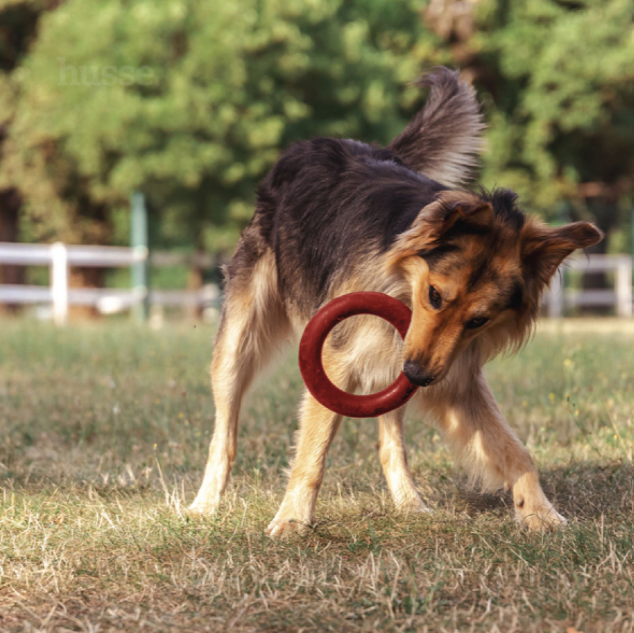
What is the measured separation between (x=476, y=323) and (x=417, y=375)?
0.34m

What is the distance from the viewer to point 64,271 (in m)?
18.1

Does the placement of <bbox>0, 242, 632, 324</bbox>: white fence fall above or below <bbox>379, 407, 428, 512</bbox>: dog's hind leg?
below

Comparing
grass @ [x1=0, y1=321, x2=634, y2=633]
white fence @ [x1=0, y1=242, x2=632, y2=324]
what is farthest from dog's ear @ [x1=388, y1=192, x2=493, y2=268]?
white fence @ [x1=0, y1=242, x2=632, y2=324]

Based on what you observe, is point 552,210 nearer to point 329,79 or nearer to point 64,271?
point 329,79

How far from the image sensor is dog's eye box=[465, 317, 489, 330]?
A: 3.84 meters

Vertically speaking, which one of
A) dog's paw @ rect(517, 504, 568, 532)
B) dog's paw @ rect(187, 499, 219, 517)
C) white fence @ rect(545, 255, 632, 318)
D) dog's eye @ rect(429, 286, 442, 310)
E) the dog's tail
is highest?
the dog's tail

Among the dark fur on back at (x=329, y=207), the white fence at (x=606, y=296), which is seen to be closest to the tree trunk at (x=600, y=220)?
the white fence at (x=606, y=296)

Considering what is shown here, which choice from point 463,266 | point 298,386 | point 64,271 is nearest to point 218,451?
point 463,266

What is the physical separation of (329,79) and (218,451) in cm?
1520

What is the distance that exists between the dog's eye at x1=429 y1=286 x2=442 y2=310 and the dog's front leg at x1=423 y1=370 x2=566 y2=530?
74 cm

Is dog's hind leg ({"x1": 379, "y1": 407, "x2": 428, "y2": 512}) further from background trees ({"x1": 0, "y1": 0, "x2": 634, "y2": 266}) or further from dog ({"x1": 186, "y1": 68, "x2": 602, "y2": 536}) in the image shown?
background trees ({"x1": 0, "y1": 0, "x2": 634, "y2": 266})

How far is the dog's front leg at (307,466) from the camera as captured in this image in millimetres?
4281

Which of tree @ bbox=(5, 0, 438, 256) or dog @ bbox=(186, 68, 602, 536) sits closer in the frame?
dog @ bbox=(186, 68, 602, 536)

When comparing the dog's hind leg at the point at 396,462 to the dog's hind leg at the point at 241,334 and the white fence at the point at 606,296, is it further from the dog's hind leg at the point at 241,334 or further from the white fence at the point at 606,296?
the white fence at the point at 606,296
